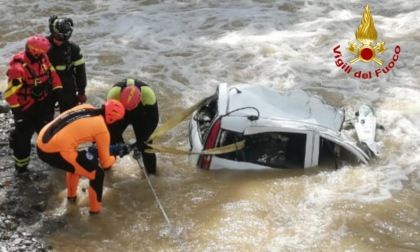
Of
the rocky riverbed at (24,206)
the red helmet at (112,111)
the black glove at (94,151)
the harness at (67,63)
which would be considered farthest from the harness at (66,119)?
the harness at (67,63)

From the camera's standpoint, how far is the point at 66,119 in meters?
5.71

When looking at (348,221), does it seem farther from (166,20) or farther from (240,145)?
(166,20)

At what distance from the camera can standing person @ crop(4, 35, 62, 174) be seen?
6.14 meters

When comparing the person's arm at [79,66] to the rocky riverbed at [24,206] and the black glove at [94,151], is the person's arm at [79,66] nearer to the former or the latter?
the rocky riverbed at [24,206]

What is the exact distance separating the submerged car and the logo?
4.28 m

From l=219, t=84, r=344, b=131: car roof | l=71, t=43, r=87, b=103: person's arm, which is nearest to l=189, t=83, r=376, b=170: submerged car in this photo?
l=219, t=84, r=344, b=131: car roof

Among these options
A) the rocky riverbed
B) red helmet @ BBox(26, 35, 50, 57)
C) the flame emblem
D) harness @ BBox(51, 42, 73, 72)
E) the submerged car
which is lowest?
the rocky riverbed

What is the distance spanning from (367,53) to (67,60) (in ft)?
23.9

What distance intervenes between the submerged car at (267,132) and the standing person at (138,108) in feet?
2.16

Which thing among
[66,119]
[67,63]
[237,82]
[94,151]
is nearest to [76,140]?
[66,119]

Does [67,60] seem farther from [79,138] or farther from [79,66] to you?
[79,138]

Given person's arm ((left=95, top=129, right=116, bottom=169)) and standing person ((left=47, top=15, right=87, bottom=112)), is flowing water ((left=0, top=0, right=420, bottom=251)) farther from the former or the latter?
standing person ((left=47, top=15, right=87, bottom=112))

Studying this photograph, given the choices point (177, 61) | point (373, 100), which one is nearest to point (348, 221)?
point (373, 100)

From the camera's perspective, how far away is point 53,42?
6809mm
